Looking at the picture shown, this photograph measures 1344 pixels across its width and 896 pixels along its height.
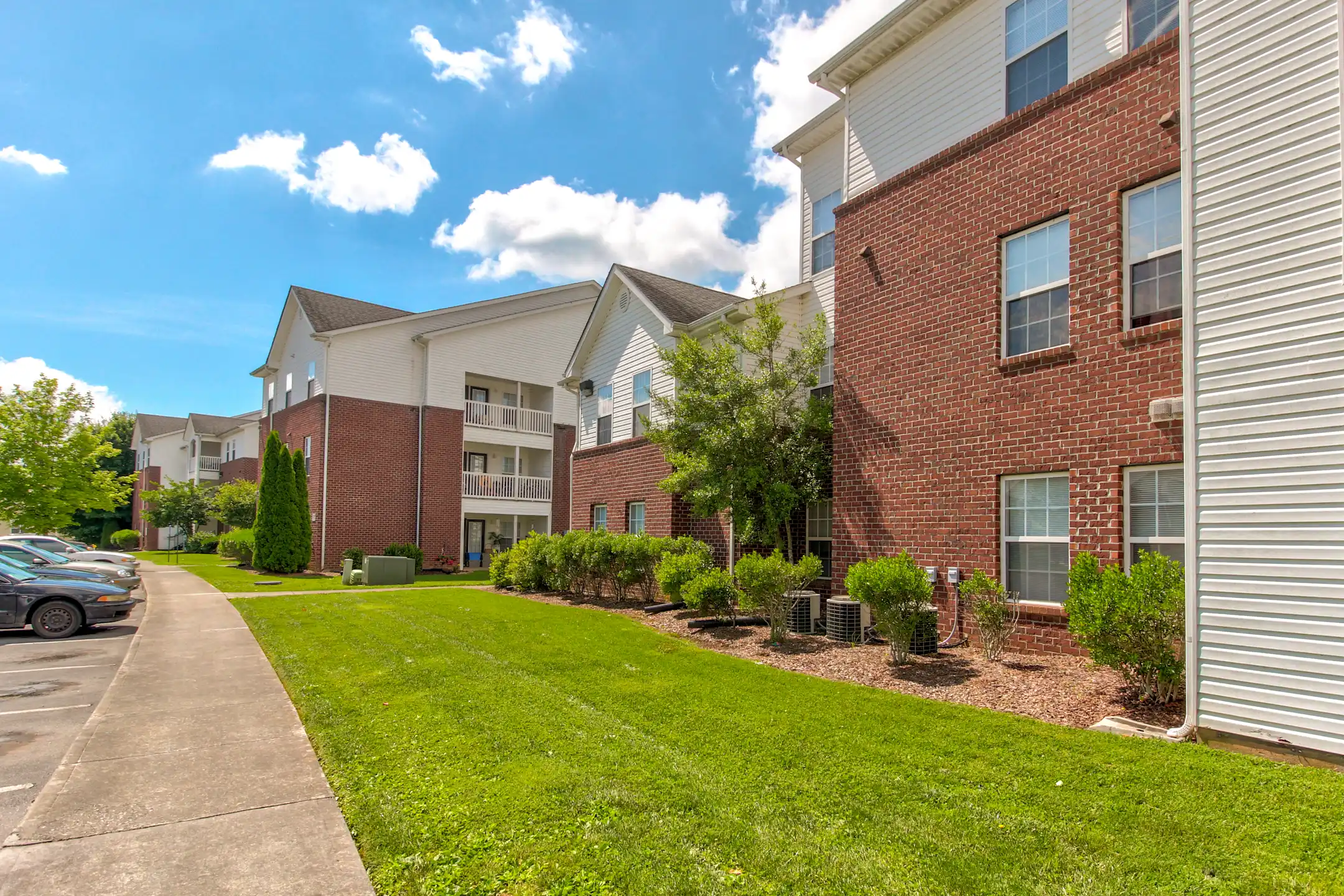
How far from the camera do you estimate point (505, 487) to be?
97.9ft

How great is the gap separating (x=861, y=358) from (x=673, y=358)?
343cm

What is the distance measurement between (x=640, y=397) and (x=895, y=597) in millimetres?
11194

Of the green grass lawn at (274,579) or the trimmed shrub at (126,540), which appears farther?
the trimmed shrub at (126,540)

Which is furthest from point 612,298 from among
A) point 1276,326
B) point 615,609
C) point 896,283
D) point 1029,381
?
point 1276,326

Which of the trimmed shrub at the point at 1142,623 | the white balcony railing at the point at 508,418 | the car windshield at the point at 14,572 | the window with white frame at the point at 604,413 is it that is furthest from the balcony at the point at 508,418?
the trimmed shrub at the point at 1142,623

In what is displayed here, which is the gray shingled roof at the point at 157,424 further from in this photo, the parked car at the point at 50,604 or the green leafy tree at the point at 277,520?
the parked car at the point at 50,604

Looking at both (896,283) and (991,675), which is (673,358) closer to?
(896,283)

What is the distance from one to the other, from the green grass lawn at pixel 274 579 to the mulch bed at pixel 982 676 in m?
14.4

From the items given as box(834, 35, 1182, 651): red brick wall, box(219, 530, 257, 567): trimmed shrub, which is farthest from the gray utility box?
box(834, 35, 1182, 651): red brick wall

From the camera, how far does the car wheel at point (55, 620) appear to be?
490 inches

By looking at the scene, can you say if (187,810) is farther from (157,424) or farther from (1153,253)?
(157,424)

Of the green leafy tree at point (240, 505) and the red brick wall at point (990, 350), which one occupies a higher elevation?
the red brick wall at point (990, 350)

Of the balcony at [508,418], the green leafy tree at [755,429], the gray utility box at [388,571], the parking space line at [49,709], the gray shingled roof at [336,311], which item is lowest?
the gray utility box at [388,571]

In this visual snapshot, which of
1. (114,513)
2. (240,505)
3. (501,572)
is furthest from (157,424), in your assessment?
(501,572)
